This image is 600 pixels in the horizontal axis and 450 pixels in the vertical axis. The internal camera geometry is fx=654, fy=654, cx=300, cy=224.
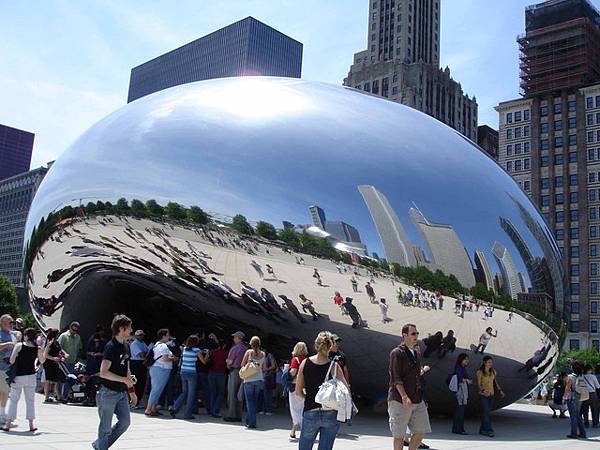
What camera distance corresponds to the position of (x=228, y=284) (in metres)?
9.39

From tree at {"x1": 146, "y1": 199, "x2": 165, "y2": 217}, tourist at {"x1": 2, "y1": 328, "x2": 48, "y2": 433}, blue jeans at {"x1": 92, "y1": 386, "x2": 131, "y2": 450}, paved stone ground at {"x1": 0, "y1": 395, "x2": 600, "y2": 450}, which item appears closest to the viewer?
blue jeans at {"x1": 92, "y1": 386, "x2": 131, "y2": 450}

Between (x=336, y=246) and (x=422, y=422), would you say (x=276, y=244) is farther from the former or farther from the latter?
(x=422, y=422)

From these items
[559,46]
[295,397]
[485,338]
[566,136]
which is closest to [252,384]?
[295,397]

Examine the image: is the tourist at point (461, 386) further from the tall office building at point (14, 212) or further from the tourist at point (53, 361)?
the tall office building at point (14, 212)

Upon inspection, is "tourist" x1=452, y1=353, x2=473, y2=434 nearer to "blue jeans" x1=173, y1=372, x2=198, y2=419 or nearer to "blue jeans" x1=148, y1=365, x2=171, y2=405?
"blue jeans" x1=173, y1=372, x2=198, y2=419

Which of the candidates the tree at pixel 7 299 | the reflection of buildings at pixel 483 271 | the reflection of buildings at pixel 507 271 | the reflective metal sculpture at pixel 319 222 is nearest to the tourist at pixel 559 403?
the reflective metal sculpture at pixel 319 222

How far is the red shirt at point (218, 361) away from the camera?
9.70m

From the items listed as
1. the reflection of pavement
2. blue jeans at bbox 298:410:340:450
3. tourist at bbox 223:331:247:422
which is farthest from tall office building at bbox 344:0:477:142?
blue jeans at bbox 298:410:340:450

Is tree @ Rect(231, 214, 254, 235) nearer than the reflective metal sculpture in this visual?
No

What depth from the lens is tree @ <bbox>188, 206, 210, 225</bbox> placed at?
9.02 metres

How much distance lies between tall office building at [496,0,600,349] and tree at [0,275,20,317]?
204ft

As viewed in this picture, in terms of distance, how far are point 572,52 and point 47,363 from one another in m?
97.2

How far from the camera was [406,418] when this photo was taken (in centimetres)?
590

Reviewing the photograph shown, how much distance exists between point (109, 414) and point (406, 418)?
260 centimetres
